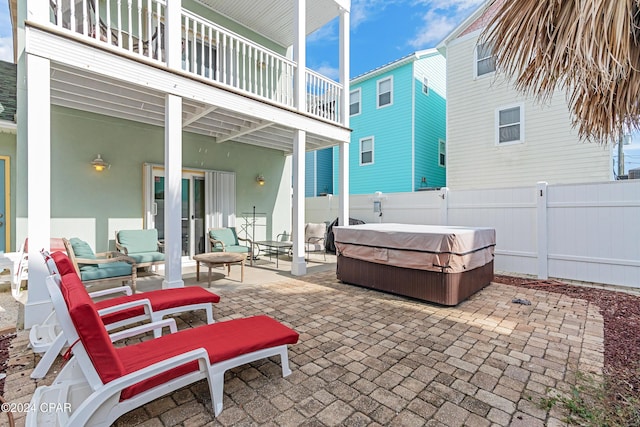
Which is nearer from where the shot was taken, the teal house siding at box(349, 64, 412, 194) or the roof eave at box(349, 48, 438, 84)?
the roof eave at box(349, 48, 438, 84)

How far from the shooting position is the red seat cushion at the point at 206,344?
1953mm

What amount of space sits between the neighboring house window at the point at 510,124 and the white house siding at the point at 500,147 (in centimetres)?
13

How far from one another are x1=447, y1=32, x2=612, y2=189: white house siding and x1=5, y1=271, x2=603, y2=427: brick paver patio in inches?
217

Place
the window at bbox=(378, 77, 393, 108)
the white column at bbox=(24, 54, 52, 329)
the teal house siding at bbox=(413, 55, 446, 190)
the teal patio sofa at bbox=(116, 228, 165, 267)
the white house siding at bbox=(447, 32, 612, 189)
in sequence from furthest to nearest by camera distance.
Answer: the window at bbox=(378, 77, 393, 108)
the teal house siding at bbox=(413, 55, 446, 190)
the white house siding at bbox=(447, 32, 612, 189)
the teal patio sofa at bbox=(116, 228, 165, 267)
the white column at bbox=(24, 54, 52, 329)

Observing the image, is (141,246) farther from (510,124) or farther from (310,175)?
(310,175)

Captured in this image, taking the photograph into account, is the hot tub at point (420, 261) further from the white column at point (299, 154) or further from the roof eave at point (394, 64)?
the roof eave at point (394, 64)

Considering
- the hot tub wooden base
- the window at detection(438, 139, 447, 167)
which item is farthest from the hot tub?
the window at detection(438, 139, 447, 167)

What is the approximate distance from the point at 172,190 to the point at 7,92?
5.81 metres

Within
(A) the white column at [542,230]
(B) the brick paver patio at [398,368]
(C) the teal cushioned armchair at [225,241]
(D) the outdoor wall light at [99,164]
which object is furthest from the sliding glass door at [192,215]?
(A) the white column at [542,230]

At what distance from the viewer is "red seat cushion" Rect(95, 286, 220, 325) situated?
302cm

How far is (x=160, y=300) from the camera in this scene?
10.8 feet

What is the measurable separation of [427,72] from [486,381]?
12378 mm

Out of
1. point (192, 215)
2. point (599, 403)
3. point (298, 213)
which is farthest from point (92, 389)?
point (192, 215)

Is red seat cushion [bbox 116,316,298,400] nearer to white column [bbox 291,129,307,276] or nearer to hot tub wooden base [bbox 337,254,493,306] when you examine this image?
hot tub wooden base [bbox 337,254,493,306]
